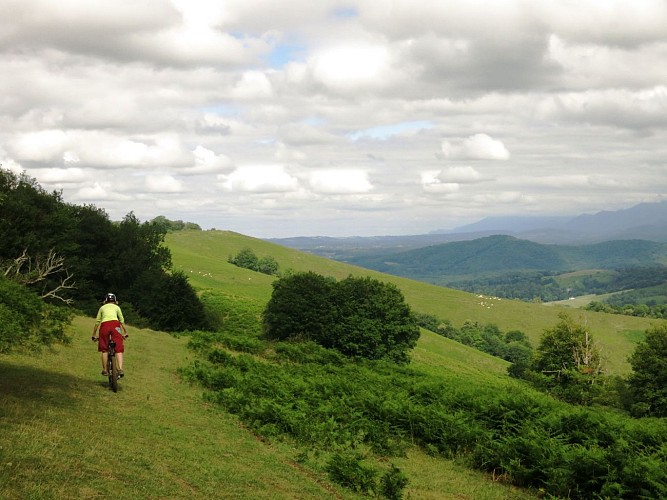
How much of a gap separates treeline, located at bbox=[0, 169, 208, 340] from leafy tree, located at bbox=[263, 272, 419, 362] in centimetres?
1159

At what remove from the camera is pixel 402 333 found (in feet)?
264

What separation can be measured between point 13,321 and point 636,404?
67815 millimetres

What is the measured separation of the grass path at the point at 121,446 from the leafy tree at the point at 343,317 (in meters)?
50.5

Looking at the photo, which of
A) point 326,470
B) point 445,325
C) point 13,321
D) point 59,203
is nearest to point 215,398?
point 326,470

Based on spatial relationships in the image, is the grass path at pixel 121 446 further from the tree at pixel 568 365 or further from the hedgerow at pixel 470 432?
the tree at pixel 568 365

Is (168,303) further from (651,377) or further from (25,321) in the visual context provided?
(651,377)

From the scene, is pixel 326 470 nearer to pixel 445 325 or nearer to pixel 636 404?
pixel 636 404

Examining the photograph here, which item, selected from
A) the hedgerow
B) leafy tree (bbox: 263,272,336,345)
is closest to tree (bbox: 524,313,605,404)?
leafy tree (bbox: 263,272,336,345)

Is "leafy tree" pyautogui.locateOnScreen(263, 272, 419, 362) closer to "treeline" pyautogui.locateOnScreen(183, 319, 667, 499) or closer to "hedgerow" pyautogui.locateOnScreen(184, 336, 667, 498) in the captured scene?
"treeline" pyautogui.locateOnScreen(183, 319, 667, 499)

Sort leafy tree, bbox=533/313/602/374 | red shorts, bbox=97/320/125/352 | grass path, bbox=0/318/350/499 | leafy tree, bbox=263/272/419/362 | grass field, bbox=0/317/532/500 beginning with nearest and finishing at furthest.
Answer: grass path, bbox=0/318/350/499
grass field, bbox=0/317/532/500
red shorts, bbox=97/320/125/352
leafy tree, bbox=263/272/419/362
leafy tree, bbox=533/313/602/374

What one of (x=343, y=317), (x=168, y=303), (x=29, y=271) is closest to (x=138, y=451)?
(x=29, y=271)

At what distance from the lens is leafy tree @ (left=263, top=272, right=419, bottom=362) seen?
73.9 meters

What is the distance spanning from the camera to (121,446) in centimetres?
1276

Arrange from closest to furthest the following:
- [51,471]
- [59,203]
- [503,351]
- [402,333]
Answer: [51,471] < [59,203] < [402,333] < [503,351]
